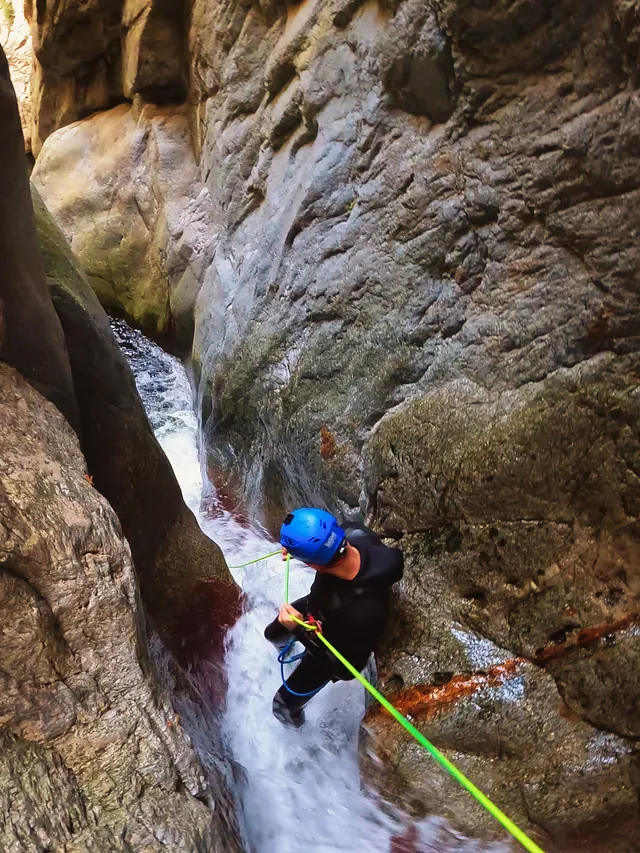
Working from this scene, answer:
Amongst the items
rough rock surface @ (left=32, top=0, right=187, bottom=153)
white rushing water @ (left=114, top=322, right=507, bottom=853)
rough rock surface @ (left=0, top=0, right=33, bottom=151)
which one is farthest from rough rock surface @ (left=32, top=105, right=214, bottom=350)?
rough rock surface @ (left=0, top=0, right=33, bottom=151)

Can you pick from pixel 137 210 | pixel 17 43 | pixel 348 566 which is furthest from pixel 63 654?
pixel 17 43

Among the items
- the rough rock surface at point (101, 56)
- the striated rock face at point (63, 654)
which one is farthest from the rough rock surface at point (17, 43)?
the striated rock face at point (63, 654)

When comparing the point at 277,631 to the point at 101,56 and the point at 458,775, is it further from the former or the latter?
the point at 101,56

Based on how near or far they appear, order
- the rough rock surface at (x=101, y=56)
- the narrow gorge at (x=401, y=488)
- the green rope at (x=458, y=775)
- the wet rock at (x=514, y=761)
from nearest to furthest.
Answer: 1. the green rope at (x=458, y=775)
2. the narrow gorge at (x=401, y=488)
3. the wet rock at (x=514, y=761)
4. the rough rock surface at (x=101, y=56)

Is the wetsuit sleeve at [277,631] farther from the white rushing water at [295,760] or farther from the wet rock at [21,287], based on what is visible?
the wet rock at [21,287]

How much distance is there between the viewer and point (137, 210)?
9.49 metres

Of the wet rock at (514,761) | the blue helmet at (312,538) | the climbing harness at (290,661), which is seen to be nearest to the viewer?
the wet rock at (514,761)

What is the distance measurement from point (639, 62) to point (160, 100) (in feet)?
29.0

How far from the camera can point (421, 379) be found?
3748mm

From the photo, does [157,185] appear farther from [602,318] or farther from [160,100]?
[602,318]

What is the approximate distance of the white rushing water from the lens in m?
3.01

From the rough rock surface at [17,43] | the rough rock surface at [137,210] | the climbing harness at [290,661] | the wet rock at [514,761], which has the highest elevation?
the rough rock surface at [17,43]

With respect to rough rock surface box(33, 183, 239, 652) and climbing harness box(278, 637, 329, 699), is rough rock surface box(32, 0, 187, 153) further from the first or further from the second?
climbing harness box(278, 637, 329, 699)

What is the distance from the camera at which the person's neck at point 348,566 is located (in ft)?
10.0
